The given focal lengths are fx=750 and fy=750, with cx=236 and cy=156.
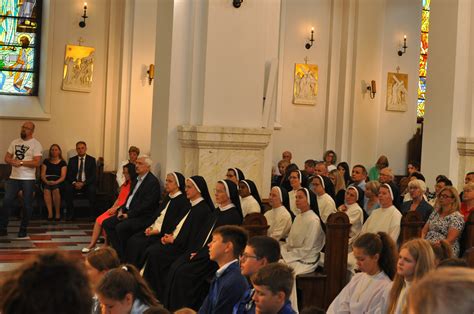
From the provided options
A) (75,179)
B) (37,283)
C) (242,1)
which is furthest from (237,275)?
(75,179)

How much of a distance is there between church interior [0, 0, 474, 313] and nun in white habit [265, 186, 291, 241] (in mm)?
1099

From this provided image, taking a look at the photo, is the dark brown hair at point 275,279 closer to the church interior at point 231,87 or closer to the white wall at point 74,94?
the church interior at point 231,87

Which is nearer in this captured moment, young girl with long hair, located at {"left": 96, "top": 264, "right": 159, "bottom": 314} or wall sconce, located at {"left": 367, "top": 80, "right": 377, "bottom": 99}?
young girl with long hair, located at {"left": 96, "top": 264, "right": 159, "bottom": 314}

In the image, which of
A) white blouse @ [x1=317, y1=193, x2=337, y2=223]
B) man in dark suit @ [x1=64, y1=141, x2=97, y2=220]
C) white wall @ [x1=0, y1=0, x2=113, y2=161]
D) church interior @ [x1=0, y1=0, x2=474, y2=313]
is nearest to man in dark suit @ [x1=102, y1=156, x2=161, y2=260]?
church interior @ [x1=0, y1=0, x2=474, y2=313]

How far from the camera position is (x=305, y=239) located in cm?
748

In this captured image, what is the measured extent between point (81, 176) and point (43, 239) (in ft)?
10.3

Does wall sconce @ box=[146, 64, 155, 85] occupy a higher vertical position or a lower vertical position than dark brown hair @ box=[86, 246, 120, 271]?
higher

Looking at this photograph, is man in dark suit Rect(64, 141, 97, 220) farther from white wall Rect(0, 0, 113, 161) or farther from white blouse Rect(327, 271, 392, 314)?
white blouse Rect(327, 271, 392, 314)

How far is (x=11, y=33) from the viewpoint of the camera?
596 inches

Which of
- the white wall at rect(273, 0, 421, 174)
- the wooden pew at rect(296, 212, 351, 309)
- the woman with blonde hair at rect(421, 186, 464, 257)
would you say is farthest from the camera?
the white wall at rect(273, 0, 421, 174)

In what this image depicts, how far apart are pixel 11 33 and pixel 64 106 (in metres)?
1.84

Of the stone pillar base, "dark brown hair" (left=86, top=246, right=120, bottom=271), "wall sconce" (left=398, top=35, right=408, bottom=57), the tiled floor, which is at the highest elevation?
"wall sconce" (left=398, top=35, right=408, bottom=57)

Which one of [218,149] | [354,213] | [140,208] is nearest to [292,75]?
[218,149]

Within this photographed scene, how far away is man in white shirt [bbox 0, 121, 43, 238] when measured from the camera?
11078 mm
